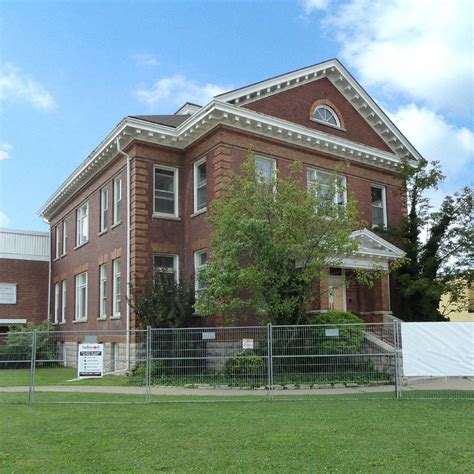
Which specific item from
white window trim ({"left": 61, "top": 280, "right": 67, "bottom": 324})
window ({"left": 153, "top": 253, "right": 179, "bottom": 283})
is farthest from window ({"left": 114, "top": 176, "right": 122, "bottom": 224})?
white window trim ({"left": 61, "top": 280, "right": 67, "bottom": 324})

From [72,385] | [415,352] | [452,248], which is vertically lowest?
[72,385]

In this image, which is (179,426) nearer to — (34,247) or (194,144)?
(194,144)

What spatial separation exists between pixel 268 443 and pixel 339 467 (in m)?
1.41

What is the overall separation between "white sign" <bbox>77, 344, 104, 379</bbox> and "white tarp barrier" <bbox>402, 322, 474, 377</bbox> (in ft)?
21.8

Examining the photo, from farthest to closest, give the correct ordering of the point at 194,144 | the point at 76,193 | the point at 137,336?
the point at 76,193 → the point at 194,144 → the point at 137,336

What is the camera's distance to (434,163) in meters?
22.2

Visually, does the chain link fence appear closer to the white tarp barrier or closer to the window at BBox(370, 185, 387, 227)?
the white tarp barrier

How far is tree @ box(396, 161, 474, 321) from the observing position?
21.1m

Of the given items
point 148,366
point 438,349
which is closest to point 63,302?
point 148,366

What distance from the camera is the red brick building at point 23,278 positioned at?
104 feet

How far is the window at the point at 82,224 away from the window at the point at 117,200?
4.00 meters

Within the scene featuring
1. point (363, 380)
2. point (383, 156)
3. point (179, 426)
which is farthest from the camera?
point (383, 156)

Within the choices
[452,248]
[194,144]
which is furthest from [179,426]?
[452,248]

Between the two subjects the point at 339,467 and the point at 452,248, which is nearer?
the point at 339,467
